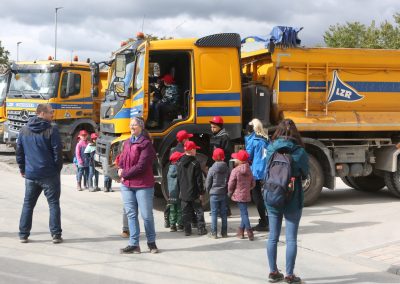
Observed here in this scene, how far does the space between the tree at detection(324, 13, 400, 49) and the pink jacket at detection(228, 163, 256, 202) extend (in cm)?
3073

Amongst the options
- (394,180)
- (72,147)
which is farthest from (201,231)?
(72,147)

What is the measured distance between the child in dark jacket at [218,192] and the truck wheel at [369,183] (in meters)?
5.71

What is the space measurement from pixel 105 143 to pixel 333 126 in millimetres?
4317

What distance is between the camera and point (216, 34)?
9.38 metres

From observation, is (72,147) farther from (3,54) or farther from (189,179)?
(3,54)

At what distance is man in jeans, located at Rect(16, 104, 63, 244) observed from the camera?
688cm

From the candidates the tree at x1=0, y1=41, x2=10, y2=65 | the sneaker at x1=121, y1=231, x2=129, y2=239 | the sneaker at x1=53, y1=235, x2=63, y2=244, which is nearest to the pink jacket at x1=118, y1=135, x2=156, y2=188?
the sneaker at x1=121, y1=231, x2=129, y2=239

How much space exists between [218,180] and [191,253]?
4.35 ft

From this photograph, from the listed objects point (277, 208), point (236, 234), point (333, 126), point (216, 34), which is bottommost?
point (236, 234)

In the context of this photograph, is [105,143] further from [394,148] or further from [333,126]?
[394,148]

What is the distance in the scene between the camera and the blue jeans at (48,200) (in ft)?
22.7

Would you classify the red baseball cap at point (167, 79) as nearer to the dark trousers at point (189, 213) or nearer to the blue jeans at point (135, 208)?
the dark trousers at point (189, 213)

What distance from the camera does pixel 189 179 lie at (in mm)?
7562

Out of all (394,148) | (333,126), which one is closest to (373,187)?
(394,148)
